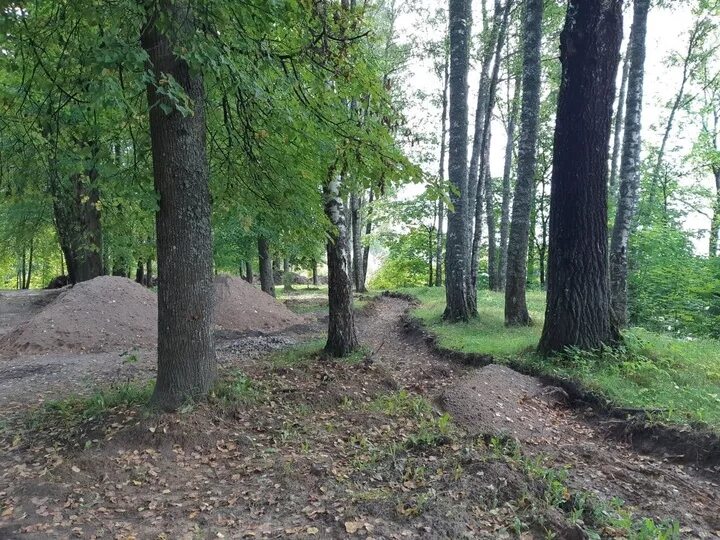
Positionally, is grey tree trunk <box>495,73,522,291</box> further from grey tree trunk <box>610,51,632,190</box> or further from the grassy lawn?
the grassy lawn

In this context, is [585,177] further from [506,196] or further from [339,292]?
[506,196]

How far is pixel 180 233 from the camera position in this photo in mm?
5055

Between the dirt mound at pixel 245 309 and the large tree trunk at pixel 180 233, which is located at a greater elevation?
the large tree trunk at pixel 180 233

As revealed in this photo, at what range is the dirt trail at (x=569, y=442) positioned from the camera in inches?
146

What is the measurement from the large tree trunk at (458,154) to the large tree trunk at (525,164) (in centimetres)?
141

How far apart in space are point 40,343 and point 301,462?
8186 millimetres

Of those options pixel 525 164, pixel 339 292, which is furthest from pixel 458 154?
pixel 339 292

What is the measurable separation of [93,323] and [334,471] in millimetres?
8930

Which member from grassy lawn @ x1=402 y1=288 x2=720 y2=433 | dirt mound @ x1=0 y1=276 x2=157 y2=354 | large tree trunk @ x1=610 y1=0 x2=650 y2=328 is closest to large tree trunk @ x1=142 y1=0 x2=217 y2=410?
grassy lawn @ x1=402 y1=288 x2=720 y2=433

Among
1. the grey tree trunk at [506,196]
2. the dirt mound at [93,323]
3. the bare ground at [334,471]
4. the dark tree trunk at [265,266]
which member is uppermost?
the grey tree trunk at [506,196]

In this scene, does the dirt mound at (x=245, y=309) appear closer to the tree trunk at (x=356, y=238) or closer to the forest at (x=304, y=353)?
the forest at (x=304, y=353)

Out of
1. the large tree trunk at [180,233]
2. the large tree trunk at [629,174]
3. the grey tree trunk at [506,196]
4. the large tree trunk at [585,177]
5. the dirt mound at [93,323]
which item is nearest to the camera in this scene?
the large tree trunk at [180,233]

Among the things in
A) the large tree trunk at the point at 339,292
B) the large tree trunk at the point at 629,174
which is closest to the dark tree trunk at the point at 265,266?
the large tree trunk at the point at 339,292

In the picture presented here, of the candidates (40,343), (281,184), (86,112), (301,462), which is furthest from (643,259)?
(40,343)
